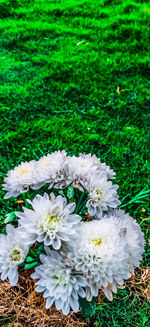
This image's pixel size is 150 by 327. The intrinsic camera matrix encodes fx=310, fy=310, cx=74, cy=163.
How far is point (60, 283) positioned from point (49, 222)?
178 mm

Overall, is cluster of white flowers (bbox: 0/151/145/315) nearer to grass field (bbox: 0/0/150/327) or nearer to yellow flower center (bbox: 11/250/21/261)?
yellow flower center (bbox: 11/250/21/261)

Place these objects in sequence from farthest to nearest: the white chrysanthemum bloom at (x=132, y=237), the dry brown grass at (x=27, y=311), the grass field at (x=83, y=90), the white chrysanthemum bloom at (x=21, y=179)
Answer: the grass field at (x=83, y=90), the dry brown grass at (x=27, y=311), the white chrysanthemum bloom at (x=21, y=179), the white chrysanthemum bloom at (x=132, y=237)

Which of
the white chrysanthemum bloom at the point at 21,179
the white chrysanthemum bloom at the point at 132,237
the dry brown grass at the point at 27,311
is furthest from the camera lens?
the dry brown grass at the point at 27,311

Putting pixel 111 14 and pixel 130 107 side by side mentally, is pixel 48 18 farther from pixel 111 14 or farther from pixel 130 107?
pixel 130 107

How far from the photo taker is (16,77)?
3027 millimetres

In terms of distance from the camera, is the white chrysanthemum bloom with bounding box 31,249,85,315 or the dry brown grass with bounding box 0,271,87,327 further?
the dry brown grass with bounding box 0,271,87,327

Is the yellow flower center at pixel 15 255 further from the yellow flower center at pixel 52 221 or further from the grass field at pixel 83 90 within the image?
the grass field at pixel 83 90

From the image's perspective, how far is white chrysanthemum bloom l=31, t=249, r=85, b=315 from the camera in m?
0.88

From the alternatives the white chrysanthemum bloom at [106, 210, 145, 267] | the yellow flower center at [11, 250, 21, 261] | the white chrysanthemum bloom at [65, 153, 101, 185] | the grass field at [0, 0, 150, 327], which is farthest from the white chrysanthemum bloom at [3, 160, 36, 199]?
the grass field at [0, 0, 150, 327]

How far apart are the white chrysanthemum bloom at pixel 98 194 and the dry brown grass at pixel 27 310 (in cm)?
51

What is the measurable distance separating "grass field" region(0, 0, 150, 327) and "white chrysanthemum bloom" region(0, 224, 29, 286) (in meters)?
0.76

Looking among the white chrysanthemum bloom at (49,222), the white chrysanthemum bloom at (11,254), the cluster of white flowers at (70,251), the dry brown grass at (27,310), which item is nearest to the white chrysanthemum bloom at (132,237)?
the cluster of white flowers at (70,251)

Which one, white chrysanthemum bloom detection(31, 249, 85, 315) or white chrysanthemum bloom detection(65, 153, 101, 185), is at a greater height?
white chrysanthemum bloom detection(65, 153, 101, 185)

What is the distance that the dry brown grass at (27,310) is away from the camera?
142cm
